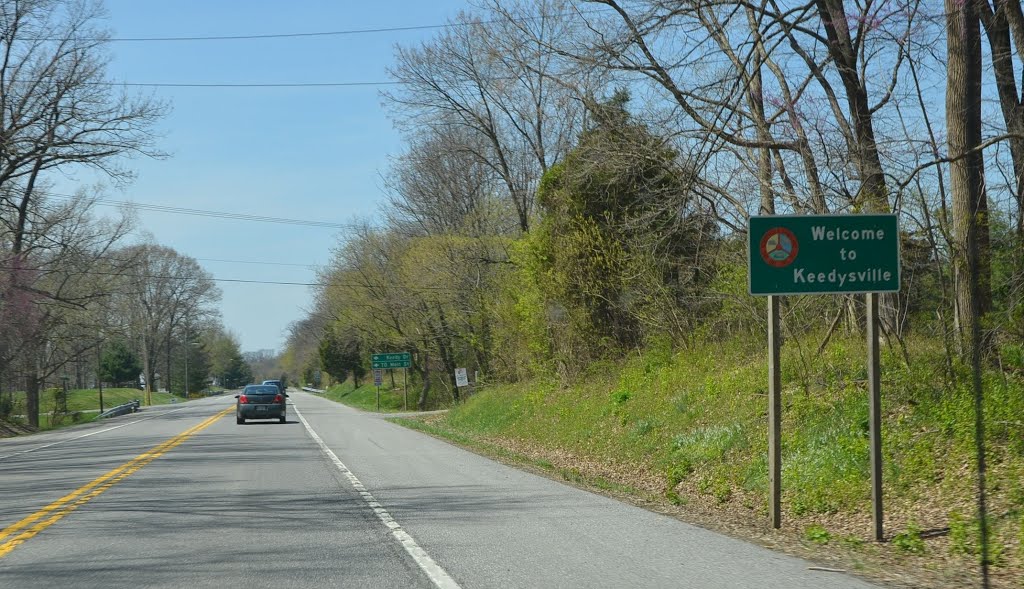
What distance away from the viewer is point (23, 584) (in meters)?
7.36

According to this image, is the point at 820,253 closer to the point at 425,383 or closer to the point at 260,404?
the point at 260,404

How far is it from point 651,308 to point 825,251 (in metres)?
14.8

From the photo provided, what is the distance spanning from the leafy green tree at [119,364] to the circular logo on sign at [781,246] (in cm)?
10191

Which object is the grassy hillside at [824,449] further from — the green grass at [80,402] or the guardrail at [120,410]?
the guardrail at [120,410]

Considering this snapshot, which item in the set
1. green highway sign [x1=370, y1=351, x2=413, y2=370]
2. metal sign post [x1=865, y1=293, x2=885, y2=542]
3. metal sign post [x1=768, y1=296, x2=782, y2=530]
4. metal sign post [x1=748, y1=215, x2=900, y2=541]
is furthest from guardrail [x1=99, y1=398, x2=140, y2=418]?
metal sign post [x1=865, y1=293, x2=885, y2=542]

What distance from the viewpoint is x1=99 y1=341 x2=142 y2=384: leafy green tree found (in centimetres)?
10362

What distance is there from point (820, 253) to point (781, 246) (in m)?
0.43

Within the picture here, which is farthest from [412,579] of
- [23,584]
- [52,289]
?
[52,289]

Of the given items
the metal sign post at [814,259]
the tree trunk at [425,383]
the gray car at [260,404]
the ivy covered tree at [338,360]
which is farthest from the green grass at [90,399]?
the metal sign post at [814,259]

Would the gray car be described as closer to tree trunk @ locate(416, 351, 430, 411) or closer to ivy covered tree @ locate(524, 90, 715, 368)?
ivy covered tree @ locate(524, 90, 715, 368)

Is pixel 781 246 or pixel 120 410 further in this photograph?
pixel 120 410

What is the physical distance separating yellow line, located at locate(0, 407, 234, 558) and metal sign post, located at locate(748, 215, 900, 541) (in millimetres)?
7941

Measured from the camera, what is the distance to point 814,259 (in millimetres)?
10047

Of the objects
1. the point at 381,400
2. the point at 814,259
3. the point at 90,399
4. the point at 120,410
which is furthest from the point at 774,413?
the point at 90,399
